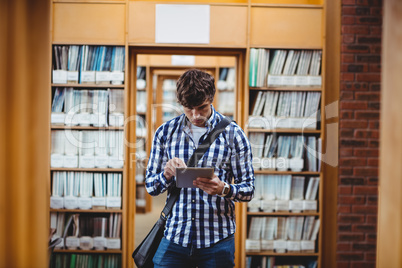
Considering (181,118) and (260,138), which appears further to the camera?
(260,138)

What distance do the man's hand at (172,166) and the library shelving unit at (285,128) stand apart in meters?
1.71

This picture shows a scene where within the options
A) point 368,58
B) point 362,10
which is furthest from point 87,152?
point 362,10

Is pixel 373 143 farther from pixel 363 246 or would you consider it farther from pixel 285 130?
pixel 363 246

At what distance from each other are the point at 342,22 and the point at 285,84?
0.70 meters

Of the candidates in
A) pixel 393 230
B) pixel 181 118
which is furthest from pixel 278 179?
pixel 393 230

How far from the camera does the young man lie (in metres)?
1.64

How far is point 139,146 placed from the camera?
6023 millimetres

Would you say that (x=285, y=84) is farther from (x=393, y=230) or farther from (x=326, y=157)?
(x=393, y=230)

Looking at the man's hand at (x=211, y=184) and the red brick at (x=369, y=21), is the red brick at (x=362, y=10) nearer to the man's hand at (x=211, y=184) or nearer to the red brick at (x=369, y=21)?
the red brick at (x=369, y=21)

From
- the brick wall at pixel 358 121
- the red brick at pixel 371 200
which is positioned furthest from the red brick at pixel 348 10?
the red brick at pixel 371 200

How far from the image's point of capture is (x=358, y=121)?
3203 mm

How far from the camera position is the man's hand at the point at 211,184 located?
1.57 meters

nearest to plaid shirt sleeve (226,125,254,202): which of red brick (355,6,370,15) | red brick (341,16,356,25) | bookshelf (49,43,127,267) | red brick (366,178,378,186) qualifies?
bookshelf (49,43,127,267)

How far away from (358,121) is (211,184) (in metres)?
2.10
